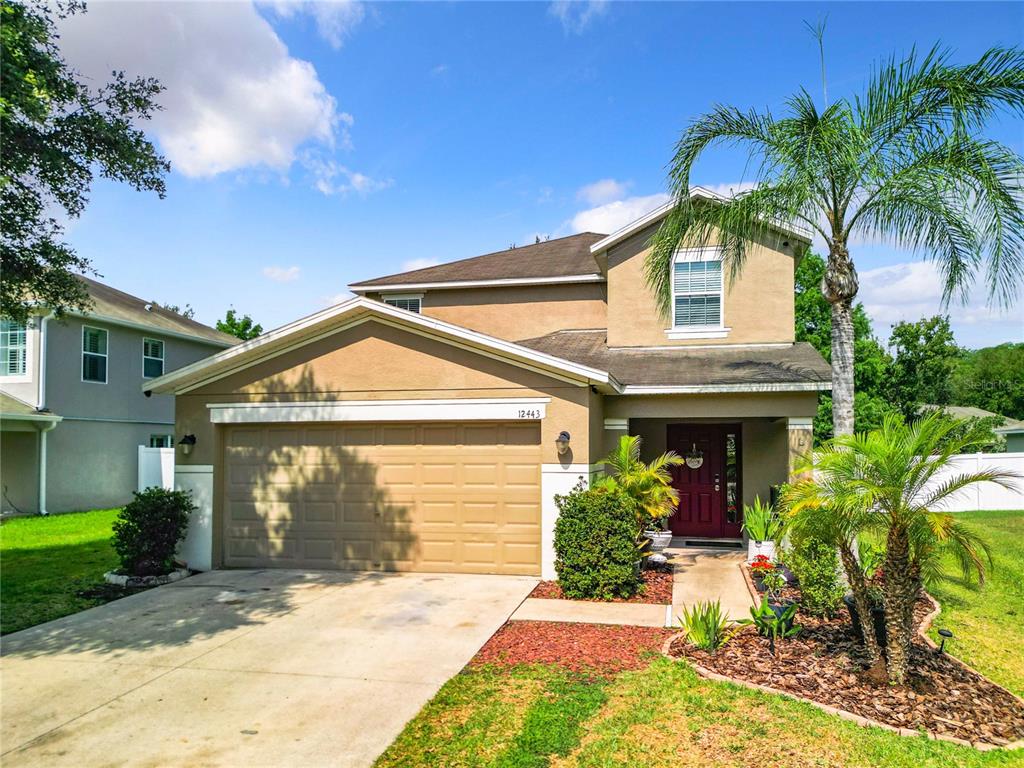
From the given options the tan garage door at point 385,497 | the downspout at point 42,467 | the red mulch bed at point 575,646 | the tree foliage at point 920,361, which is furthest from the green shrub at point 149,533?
the tree foliage at point 920,361

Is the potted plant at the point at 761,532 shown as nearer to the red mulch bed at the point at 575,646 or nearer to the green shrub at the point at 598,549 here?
the green shrub at the point at 598,549

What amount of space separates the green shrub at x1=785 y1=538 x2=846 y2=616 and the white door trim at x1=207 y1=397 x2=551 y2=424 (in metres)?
4.17

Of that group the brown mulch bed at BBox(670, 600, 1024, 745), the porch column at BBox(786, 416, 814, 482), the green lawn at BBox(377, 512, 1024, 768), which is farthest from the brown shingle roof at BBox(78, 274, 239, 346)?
the brown mulch bed at BBox(670, 600, 1024, 745)

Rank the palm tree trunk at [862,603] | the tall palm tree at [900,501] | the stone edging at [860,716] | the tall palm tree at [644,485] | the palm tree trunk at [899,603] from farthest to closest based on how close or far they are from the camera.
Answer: the tall palm tree at [644,485], the palm tree trunk at [862,603], the palm tree trunk at [899,603], the tall palm tree at [900,501], the stone edging at [860,716]

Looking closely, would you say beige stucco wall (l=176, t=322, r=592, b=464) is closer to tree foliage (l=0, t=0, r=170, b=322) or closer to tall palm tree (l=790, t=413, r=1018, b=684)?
tree foliage (l=0, t=0, r=170, b=322)

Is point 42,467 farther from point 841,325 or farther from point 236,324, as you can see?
point 236,324

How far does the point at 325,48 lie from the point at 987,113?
10071mm

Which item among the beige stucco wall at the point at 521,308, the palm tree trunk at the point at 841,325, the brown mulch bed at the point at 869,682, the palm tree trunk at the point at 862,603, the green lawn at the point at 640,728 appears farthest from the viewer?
the beige stucco wall at the point at 521,308

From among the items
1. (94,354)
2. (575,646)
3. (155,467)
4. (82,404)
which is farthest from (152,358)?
(575,646)

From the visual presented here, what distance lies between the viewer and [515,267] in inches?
671

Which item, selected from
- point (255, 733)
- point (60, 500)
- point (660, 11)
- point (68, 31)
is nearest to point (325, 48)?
point (68, 31)

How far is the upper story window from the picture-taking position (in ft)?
55.7

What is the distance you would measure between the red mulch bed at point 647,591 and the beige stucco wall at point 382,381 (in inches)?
75.3

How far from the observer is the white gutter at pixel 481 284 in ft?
51.3
